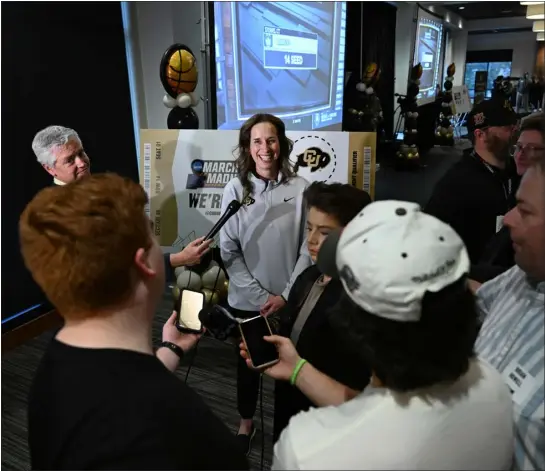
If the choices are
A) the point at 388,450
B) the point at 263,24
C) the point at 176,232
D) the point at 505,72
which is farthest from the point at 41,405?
the point at 263,24

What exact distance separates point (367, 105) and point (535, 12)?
3.50m

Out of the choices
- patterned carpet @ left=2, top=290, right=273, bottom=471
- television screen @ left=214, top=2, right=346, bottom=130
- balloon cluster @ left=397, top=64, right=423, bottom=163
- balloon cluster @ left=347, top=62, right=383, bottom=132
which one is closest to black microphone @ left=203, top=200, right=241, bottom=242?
patterned carpet @ left=2, top=290, right=273, bottom=471

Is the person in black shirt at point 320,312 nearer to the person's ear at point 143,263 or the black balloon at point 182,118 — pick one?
the person's ear at point 143,263

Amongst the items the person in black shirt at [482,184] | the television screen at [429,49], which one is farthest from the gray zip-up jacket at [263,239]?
the television screen at [429,49]

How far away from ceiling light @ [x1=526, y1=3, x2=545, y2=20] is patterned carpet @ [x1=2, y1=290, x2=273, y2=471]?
6.71 ft

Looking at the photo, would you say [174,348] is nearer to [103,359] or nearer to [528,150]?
[103,359]

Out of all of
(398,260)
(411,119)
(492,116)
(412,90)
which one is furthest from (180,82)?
(411,119)

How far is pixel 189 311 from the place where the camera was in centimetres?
122

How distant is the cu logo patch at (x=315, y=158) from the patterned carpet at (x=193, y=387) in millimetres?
1145

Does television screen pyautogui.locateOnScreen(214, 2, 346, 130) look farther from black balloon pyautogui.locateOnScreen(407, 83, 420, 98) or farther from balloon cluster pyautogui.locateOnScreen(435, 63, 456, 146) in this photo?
balloon cluster pyautogui.locateOnScreen(435, 63, 456, 146)

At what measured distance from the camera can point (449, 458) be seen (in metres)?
0.61

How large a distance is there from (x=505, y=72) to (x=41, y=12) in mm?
2755

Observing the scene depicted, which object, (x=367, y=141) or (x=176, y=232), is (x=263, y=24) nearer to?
(x=367, y=141)

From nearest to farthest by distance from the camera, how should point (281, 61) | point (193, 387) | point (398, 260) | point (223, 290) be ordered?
point (398, 260)
point (193, 387)
point (223, 290)
point (281, 61)
